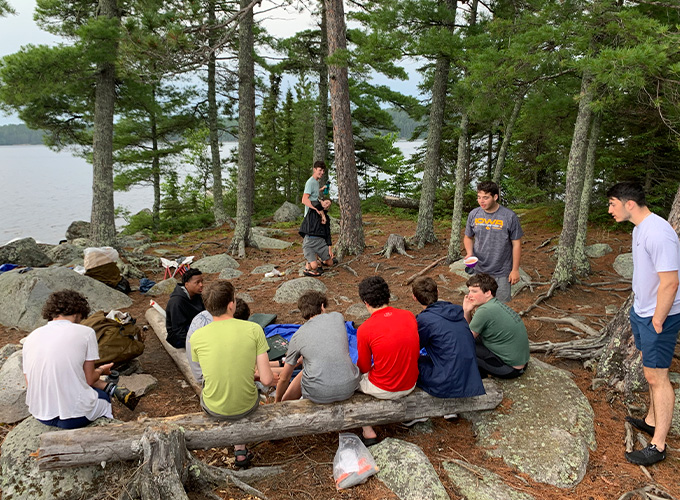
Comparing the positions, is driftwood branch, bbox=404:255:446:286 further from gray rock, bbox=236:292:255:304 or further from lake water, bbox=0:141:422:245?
lake water, bbox=0:141:422:245

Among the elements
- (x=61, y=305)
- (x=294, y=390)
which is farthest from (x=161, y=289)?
(x=294, y=390)

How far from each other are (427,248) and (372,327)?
7287mm

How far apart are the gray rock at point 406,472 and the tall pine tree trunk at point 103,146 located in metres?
10.2

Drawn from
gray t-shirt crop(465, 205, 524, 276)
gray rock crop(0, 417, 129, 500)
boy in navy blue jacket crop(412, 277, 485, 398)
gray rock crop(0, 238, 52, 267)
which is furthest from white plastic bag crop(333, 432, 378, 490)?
gray rock crop(0, 238, 52, 267)

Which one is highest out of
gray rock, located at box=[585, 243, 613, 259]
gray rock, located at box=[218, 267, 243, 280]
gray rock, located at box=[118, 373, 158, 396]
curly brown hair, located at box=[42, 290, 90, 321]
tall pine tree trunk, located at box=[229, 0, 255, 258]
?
tall pine tree trunk, located at box=[229, 0, 255, 258]

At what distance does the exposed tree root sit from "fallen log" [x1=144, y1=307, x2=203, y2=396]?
1.59 metres

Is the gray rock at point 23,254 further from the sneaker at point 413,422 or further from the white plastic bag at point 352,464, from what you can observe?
the sneaker at point 413,422

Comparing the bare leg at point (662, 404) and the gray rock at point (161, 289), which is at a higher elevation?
the bare leg at point (662, 404)

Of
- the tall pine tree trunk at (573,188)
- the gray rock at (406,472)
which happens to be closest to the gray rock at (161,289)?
the gray rock at (406,472)

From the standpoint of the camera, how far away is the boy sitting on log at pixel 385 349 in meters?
3.52

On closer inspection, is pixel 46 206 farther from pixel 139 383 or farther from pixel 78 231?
pixel 139 383

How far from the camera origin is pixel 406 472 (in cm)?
307

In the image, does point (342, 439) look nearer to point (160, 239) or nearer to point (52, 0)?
point (52, 0)

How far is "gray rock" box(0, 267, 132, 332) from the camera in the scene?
21.6 feet
